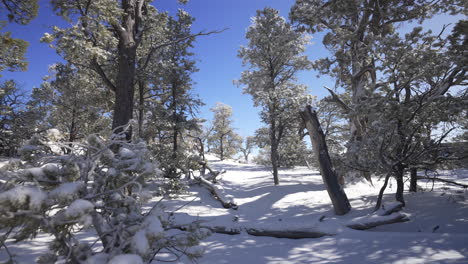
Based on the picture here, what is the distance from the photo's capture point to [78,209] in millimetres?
1229

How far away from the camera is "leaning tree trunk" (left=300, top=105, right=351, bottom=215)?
5414 mm

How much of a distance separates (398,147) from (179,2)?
27.7 feet

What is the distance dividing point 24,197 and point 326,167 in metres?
5.86

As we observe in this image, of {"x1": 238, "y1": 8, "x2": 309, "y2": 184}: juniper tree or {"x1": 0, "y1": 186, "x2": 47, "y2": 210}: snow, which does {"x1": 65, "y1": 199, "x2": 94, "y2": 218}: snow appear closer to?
{"x1": 0, "y1": 186, "x2": 47, "y2": 210}: snow

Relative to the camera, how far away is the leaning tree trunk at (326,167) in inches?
213

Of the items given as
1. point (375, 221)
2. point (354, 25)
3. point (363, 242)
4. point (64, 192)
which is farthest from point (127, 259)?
point (354, 25)

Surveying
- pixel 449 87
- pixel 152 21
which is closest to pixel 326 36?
pixel 449 87

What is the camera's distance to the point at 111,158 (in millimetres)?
1880

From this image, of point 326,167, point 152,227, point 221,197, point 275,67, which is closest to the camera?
point 152,227

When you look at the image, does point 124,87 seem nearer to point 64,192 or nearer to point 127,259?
point 64,192

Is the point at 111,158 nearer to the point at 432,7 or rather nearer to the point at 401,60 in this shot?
the point at 401,60

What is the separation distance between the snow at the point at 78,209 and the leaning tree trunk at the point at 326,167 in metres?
5.51

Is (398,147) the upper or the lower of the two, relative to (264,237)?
upper

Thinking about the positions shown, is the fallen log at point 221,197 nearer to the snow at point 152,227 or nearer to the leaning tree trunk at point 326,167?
the leaning tree trunk at point 326,167
